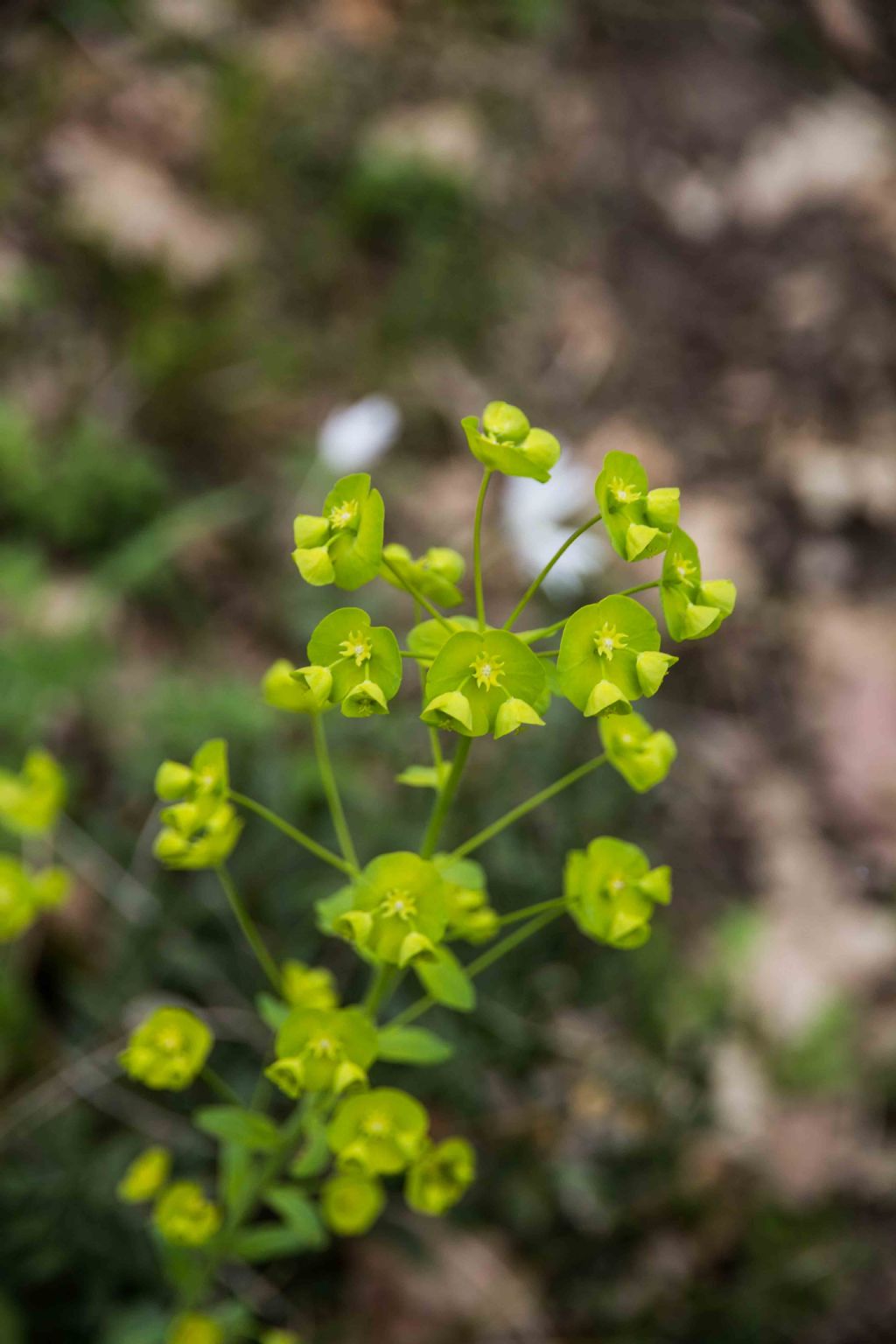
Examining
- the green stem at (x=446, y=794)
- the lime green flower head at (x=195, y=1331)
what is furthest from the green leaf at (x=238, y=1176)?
the green stem at (x=446, y=794)

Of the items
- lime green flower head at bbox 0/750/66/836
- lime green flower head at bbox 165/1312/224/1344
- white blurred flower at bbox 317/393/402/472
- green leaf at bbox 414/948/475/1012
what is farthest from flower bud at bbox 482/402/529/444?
white blurred flower at bbox 317/393/402/472

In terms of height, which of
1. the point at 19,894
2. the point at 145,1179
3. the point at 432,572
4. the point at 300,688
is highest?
the point at 432,572

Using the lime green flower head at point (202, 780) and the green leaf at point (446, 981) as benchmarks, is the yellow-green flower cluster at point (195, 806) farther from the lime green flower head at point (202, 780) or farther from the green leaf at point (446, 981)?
the green leaf at point (446, 981)

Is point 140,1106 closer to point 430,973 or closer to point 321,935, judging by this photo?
point 321,935

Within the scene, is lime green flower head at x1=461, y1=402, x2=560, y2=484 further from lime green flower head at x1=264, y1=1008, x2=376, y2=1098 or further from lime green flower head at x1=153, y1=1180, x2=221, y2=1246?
lime green flower head at x1=153, y1=1180, x2=221, y2=1246

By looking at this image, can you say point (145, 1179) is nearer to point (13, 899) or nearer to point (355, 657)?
point (13, 899)

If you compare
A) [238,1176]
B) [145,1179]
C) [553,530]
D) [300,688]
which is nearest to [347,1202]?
[238,1176]
